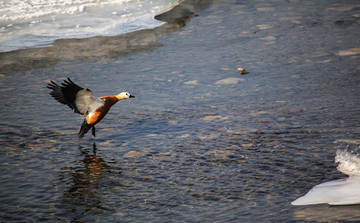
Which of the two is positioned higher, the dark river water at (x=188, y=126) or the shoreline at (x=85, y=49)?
the shoreline at (x=85, y=49)

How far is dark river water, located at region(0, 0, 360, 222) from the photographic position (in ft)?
10.9

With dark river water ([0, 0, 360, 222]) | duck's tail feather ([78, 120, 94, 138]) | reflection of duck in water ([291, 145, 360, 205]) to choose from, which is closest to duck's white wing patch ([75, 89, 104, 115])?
duck's tail feather ([78, 120, 94, 138])

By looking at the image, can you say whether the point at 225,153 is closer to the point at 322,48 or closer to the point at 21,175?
the point at 21,175

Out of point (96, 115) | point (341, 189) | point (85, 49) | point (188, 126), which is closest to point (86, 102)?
point (96, 115)

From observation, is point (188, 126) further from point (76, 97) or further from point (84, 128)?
point (76, 97)

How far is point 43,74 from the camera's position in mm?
6613

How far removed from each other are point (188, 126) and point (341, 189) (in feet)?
5.83

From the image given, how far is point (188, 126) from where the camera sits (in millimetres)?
4664

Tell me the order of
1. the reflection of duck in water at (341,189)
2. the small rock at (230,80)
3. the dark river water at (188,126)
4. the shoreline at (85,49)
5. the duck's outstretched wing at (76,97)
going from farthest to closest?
the shoreline at (85,49)
the small rock at (230,80)
the duck's outstretched wing at (76,97)
the dark river water at (188,126)
the reflection of duck in water at (341,189)

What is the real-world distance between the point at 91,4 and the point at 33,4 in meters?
1.19

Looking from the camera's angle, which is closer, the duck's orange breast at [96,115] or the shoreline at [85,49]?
the duck's orange breast at [96,115]

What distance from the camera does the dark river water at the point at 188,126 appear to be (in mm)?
3318

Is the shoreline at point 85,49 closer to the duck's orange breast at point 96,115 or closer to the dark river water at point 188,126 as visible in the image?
the dark river water at point 188,126

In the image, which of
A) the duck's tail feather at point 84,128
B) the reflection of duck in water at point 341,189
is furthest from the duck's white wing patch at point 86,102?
the reflection of duck in water at point 341,189
